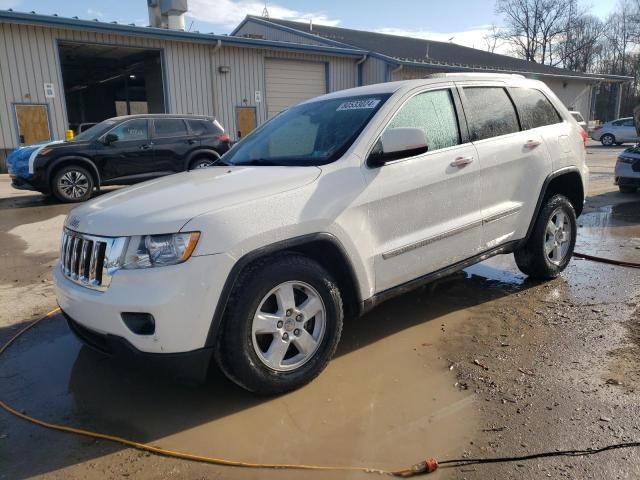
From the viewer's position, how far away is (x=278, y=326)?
2.93m

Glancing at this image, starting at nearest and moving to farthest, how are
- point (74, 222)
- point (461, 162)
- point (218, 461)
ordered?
point (218, 461) → point (74, 222) → point (461, 162)

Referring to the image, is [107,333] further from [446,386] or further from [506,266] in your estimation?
[506,266]

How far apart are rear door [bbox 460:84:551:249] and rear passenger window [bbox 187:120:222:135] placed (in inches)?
347

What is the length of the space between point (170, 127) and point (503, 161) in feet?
29.9

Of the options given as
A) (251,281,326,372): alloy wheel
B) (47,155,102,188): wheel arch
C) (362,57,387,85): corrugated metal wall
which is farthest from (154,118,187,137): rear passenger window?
(362,57,387,85): corrugated metal wall

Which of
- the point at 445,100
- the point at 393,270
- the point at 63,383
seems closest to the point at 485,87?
the point at 445,100

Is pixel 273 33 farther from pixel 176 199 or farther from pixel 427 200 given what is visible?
pixel 176 199

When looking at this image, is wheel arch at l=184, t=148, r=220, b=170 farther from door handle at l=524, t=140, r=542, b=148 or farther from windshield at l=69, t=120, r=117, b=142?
door handle at l=524, t=140, r=542, b=148

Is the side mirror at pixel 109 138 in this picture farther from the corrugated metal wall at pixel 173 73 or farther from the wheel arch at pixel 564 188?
the wheel arch at pixel 564 188

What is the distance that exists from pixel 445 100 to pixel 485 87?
588 mm

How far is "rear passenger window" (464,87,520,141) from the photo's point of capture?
4074 mm

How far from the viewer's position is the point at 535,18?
6469 centimetres

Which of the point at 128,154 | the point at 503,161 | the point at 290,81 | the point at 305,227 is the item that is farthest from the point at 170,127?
the point at 290,81

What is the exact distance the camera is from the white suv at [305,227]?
262 centimetres
